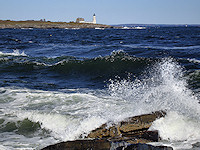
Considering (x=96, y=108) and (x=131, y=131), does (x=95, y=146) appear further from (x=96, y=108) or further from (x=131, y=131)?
(x=96, y=108)

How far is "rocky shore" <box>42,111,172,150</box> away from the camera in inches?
122

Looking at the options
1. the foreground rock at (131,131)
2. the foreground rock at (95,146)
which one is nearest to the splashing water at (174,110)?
the foreground rock at (131,131)

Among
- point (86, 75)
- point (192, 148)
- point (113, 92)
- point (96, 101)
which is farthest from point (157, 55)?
point (192, 148)

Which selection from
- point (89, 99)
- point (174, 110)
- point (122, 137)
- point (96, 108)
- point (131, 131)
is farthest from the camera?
point (89, 99)

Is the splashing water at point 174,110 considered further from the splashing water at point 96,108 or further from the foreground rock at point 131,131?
the foreground rock at point 131,131

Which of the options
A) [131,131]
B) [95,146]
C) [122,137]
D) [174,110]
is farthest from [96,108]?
[95,146]

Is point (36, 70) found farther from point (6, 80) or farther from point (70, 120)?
point (70, 120)

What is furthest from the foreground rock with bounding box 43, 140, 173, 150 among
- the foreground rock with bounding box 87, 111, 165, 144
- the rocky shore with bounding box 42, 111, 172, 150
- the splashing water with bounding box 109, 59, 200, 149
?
the splashing water with bounding box 109, 59, 200, 149

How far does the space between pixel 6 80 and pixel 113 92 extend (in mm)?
4704

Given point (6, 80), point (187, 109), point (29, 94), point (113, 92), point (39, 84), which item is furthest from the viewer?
point (6, 80)

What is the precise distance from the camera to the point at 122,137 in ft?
11.6

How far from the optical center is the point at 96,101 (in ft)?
21.3

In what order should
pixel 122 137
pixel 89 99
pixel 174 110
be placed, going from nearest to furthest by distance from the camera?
pixel 122 137, pixel 174 110, pixel 89 99

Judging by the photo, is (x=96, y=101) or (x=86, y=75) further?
(x=86, y=75)
